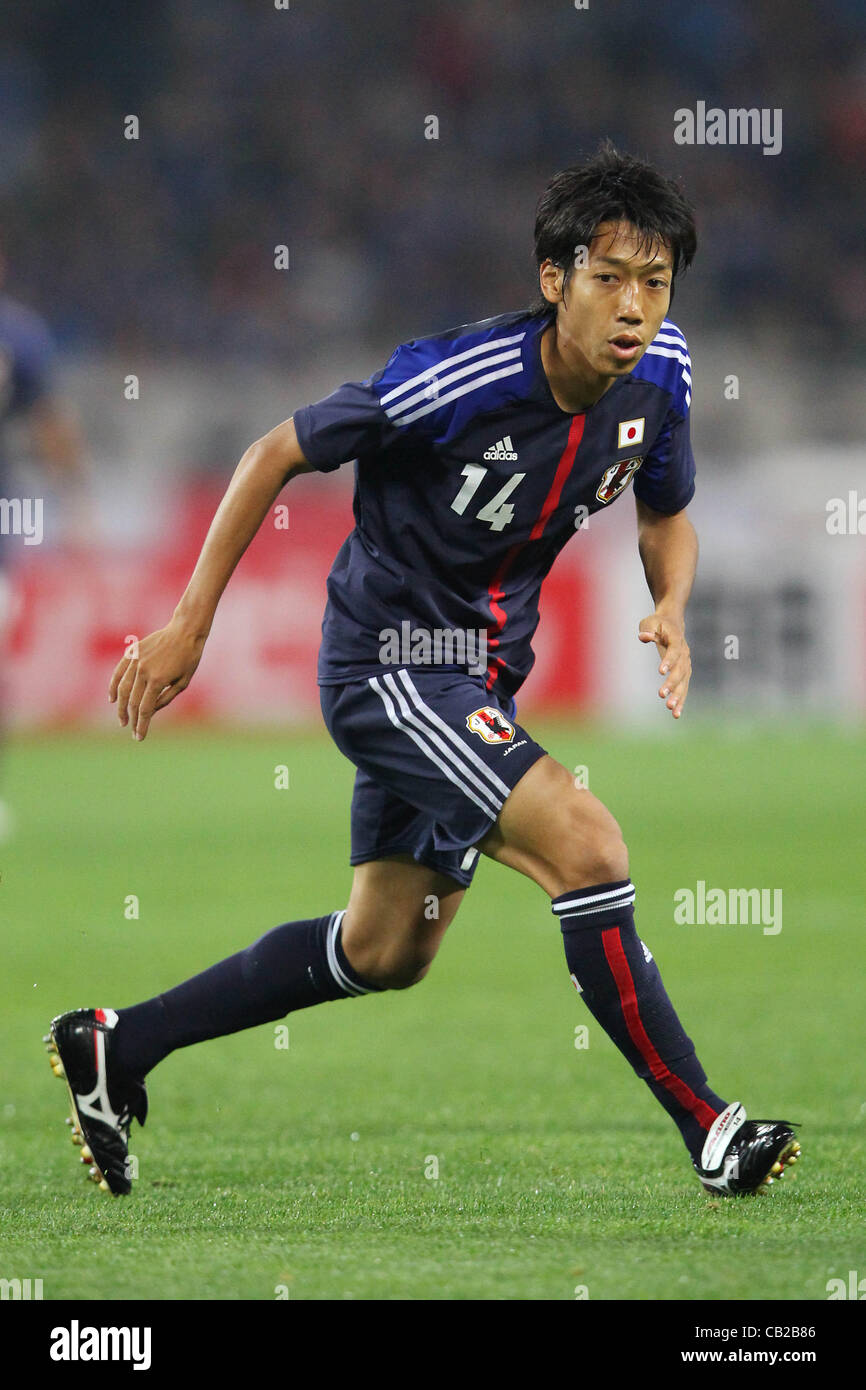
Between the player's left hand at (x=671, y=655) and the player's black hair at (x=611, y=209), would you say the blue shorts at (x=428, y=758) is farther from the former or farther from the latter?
the player's black hair at (x=611, y=209)

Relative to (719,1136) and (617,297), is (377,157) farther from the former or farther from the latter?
(719,1136)

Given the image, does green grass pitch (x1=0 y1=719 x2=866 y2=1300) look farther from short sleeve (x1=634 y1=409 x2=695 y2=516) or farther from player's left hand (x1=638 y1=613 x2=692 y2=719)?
short sleeve (x1=634 y1=409 x2=695 y2=516)

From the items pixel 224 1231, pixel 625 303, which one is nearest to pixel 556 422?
pixel 625 303

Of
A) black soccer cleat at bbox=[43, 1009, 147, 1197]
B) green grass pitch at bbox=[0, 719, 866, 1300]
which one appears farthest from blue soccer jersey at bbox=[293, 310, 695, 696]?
green grass pitch at bbox=[0, 719, 866, 1300]

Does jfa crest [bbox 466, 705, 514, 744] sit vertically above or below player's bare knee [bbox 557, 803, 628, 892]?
above

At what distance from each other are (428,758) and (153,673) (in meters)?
0.50

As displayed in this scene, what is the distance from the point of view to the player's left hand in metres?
3.21

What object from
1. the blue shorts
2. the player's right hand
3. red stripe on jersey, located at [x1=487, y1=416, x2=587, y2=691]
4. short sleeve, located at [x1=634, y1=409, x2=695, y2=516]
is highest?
short sleeve, located at [x1=634, y1=409, x2=695, y2=516]

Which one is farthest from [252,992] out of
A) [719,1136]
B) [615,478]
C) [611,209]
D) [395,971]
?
[611,209]

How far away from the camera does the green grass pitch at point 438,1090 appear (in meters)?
2.67

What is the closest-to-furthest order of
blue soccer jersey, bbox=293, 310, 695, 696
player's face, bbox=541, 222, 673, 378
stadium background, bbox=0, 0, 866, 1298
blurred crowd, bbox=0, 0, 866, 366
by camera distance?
player's face, bbox=541, 222, 673, 378
blue soccer jersey, bbox=293, 310, 695, 696
stadium background, bbox=0, 0, 866, 1298
blurred crowd, bbox=0, 0, 866, 366

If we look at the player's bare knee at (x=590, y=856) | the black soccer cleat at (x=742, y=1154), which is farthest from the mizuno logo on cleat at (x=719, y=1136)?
the player's bare knee at (x=590, y=856)

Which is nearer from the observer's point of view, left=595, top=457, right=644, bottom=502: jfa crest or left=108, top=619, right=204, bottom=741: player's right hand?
left=108, top=619, right=204, bottom=741: player's right hand
